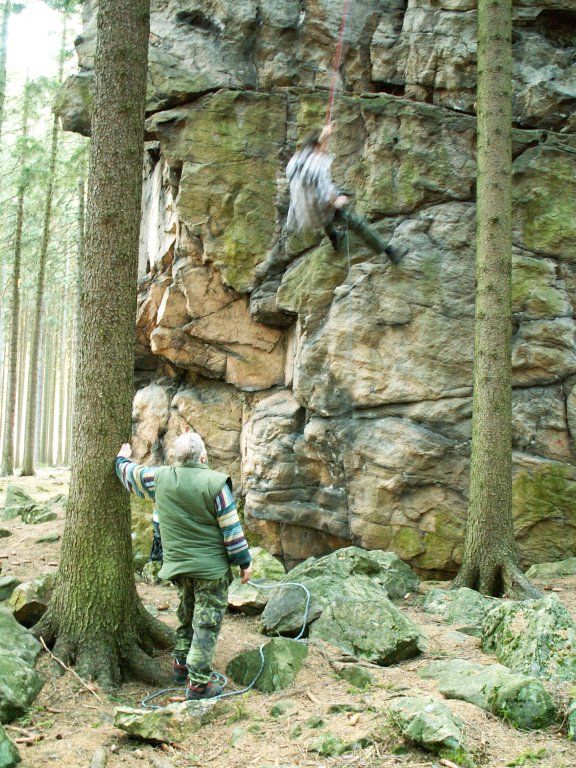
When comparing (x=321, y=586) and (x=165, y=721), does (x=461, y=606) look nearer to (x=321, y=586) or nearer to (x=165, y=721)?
(x=321, y=586)

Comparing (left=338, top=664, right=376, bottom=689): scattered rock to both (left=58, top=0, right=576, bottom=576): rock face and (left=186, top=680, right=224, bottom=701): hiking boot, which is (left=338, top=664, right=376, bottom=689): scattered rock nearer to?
(left=186, top=680, right=224, bottom=701): hiking boot

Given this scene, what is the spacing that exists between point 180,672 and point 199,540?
123 cm

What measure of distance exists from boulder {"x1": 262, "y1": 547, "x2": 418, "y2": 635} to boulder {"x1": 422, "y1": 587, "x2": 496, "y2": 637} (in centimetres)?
53

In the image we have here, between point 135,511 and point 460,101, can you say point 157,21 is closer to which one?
point 460,101

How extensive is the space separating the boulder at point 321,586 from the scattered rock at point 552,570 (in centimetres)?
216

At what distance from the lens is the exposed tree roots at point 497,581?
277 inches

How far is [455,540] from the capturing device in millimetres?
9562

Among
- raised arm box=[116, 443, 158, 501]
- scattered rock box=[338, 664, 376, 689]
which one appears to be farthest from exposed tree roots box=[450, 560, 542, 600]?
raised arm box=[116, 443, 158, 501]

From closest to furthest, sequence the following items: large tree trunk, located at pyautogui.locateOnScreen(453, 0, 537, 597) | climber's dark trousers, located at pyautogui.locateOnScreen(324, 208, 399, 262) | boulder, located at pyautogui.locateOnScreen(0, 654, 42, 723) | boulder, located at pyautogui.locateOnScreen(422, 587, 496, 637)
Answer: boulder, located at pyautogui.locateOnScreen(0, 654, 42, 723)
boulder, located at pyautogui.locateOnScreen(422, 587, 496, 637)
large tree trunk, located at pyautogui.locateOnScreen(453, 0, 537, 597)
climber's dark trousers, located at pyautogui.locateOnScreen(324, 208, 399, 262)

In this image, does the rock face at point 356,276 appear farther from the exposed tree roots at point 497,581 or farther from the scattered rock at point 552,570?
the exposed tree roots at point 497,581

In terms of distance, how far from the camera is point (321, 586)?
6188mm

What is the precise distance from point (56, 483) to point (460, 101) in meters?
15.2

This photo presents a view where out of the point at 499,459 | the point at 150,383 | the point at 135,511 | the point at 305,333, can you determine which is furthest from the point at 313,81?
the point at 135,511

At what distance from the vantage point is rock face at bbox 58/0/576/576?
9.65 meters
